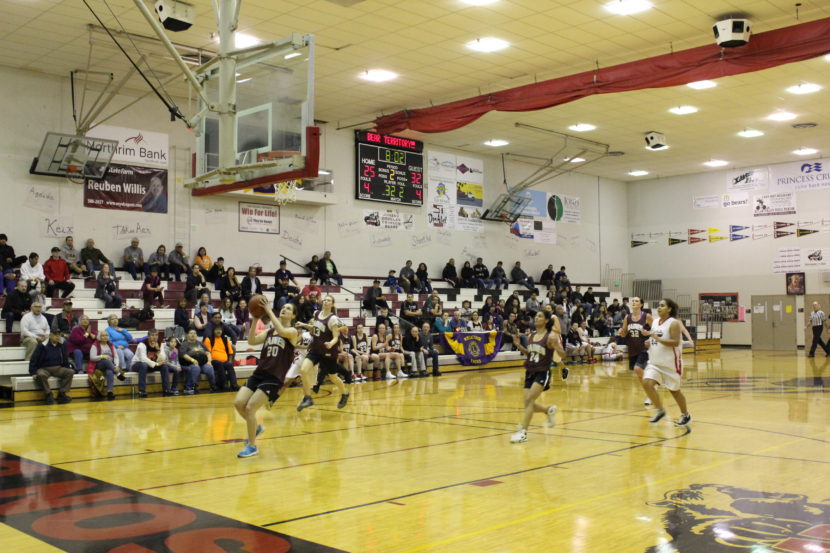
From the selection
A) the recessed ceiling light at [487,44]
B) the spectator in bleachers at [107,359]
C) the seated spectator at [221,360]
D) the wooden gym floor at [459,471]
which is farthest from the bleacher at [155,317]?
the recessed ceiling light at [487,44]

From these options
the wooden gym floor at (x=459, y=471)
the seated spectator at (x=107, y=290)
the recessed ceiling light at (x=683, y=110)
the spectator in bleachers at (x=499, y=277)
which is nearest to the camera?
the wooden gym floor at (x=459, y=471)

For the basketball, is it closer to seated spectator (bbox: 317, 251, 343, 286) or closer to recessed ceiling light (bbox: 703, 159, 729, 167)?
seated spectator (bbox: 317, 251, 343, 286)

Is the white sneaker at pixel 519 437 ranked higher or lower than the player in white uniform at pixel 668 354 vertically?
lower

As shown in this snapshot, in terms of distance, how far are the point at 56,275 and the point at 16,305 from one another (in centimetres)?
208

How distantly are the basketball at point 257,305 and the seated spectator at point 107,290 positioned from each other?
10.1m

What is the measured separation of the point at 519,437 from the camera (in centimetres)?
898

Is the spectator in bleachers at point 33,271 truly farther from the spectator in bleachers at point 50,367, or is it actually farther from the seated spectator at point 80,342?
the spectator in bleachers at point 50,367

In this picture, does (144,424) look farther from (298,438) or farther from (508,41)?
(508,41)

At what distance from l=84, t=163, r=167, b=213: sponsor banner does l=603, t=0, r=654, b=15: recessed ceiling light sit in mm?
11413

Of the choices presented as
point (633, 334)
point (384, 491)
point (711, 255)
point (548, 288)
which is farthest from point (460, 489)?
point (711, 255)

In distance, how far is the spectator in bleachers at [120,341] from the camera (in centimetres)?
1469

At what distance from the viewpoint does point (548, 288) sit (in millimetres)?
27875

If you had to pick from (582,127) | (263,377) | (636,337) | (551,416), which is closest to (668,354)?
(551,416)

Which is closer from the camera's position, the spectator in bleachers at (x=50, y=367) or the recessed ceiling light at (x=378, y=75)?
the spectator in bleachers at (x=50, y=367)
